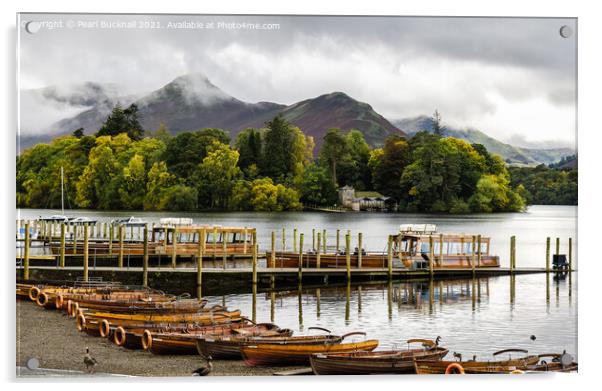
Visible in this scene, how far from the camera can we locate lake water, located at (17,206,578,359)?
18.7 metres

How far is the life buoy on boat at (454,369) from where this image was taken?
14344 mm

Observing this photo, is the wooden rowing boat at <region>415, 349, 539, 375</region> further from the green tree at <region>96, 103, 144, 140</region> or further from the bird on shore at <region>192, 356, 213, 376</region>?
the green tree at <region>96, 103, 144, 140</region>

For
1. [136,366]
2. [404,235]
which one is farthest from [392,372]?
[404,235]

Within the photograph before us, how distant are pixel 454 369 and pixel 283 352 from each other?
2784 mm

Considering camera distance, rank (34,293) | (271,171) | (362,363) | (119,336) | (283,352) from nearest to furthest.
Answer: (362,363) < (283,352) < (119,336) < (34,293) < (271,171)

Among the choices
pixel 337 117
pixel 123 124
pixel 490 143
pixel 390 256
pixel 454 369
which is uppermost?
pixel 337 117

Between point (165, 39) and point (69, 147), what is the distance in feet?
12.5

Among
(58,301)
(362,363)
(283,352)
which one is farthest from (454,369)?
(58,301)

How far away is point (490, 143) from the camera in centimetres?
1864

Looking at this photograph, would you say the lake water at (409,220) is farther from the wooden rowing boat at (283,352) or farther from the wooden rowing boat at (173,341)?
the wooden rowing boat at (283,352)

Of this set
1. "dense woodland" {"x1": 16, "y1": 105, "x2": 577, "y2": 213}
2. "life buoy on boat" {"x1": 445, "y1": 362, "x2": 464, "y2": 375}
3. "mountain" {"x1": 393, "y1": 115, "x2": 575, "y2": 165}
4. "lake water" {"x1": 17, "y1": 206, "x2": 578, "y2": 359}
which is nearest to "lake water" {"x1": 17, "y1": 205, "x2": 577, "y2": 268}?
"lake water" {"x1": 17, "y1": 206, "x2": 578, "y2": 359}

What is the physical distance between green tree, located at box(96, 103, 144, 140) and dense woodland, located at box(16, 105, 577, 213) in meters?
0.02

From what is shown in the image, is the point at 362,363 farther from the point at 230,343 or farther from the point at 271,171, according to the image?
the point at 271,171
